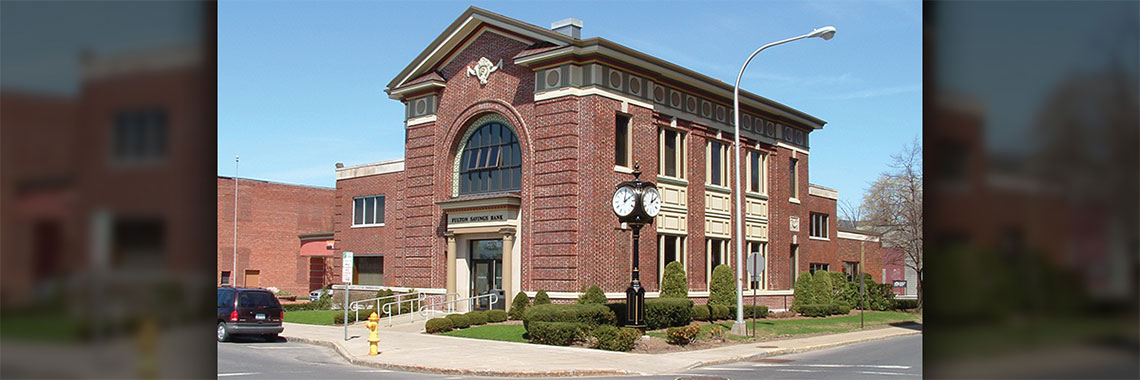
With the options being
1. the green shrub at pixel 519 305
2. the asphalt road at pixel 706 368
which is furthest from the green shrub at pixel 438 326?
the asphalt road at pixel 706 368

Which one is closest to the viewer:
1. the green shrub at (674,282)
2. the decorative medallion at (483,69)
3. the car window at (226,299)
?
the car window at (226,299)

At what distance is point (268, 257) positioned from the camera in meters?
63.9

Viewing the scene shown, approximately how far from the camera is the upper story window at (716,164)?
37188 millimetres

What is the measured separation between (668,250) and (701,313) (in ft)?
11.9

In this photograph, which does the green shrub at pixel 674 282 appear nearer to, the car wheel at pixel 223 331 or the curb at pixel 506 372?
the curb at pixel 506 372

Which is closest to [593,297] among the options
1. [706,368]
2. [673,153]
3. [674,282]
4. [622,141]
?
[674,282]

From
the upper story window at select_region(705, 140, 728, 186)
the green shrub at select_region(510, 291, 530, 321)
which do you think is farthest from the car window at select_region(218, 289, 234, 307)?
the upper story window at select_region(705, 140, 728, 186)

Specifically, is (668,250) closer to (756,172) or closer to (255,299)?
(756,172)

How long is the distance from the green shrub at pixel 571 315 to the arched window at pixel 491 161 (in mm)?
8454

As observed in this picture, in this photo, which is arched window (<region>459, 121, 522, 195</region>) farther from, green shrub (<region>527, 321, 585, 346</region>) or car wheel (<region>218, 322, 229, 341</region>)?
car wheel (<region>218, 322, 229, 341</region>)
